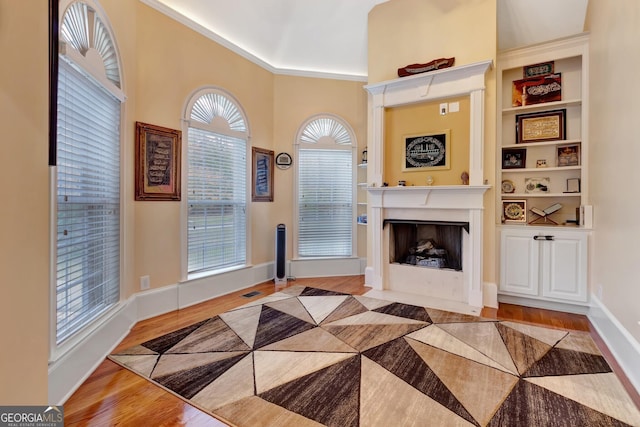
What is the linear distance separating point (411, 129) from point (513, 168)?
1.32 m

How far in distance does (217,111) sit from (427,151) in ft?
8.55

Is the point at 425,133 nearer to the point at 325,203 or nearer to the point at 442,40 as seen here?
the point at 442,40

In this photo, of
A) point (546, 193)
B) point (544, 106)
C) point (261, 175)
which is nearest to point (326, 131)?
point (261, 175)

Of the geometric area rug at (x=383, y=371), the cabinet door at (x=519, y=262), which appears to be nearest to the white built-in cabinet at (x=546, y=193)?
the cabinet door at (x=519, y=262)

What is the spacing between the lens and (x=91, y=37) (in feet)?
7.34

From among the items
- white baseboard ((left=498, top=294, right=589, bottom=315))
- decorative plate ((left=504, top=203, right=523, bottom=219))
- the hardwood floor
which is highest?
decorative plate ((left=504, top=203, right=523, bottom=219))

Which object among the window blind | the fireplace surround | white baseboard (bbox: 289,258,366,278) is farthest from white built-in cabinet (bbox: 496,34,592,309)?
the window blind

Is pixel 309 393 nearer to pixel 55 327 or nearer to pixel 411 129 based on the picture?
pixel 55 327

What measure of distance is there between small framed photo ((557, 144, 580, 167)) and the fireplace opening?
4.47 ft

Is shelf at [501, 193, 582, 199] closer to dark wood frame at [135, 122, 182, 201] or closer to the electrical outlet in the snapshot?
dark wood frame at [135, 122, 182, 201]

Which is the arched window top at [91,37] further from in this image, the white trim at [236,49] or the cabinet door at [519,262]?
the cabinet door at [519,262]

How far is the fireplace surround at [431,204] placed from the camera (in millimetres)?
3314

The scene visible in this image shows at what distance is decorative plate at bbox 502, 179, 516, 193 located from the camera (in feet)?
12.2

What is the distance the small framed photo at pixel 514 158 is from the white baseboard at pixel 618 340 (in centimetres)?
164
